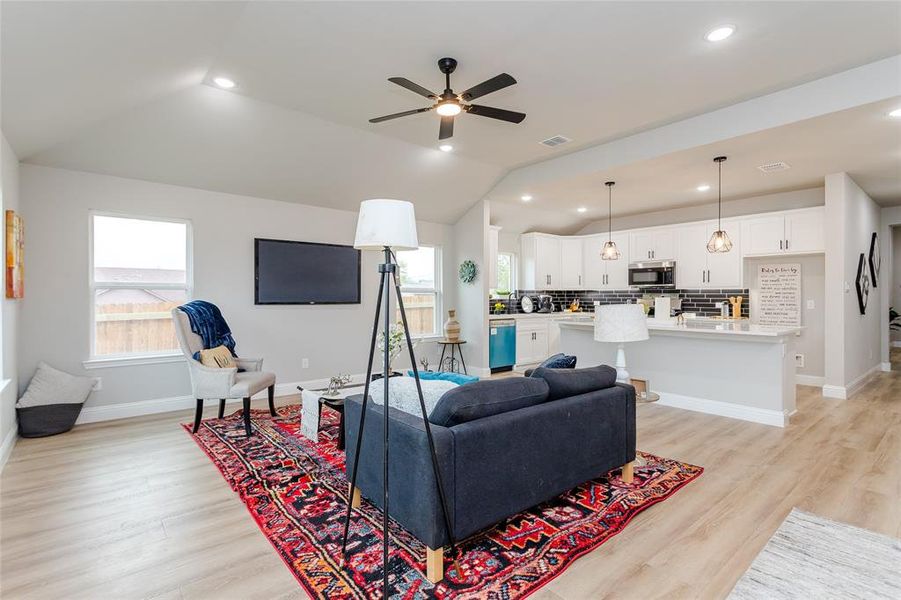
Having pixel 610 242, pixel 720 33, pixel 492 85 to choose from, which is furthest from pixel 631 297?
pixel 492 85

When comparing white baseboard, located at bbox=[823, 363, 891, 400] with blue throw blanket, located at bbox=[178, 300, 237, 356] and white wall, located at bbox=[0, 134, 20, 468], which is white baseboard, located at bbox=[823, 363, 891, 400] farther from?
white wall, located at bbox=[0, 134, 20, 468]

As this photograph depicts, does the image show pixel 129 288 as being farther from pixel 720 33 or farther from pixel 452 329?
pixel 720 33

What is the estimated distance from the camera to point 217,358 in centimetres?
405

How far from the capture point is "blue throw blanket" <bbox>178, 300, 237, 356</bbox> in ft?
13.5

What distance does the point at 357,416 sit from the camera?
2.52 m

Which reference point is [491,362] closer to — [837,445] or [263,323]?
[263,323]

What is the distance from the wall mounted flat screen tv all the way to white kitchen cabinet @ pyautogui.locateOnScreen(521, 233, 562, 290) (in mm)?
3313

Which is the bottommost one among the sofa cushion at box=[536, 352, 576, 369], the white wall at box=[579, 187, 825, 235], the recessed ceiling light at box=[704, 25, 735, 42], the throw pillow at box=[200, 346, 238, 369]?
the throw pillow at box=[200, 346, 238, 369]

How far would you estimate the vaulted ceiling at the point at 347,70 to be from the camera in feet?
8.26

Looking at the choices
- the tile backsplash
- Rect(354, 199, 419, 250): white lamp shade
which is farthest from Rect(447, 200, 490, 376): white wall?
Rect(354, 199, 419, 250): white lamp shade

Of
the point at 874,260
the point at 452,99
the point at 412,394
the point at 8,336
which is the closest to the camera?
the point at 412,394

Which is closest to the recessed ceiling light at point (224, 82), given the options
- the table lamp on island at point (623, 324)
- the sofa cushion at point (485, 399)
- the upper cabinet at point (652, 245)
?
the sofa cushion at point (485, 399)

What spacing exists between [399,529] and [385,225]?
159 centimetres

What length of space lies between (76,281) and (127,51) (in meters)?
2.59
